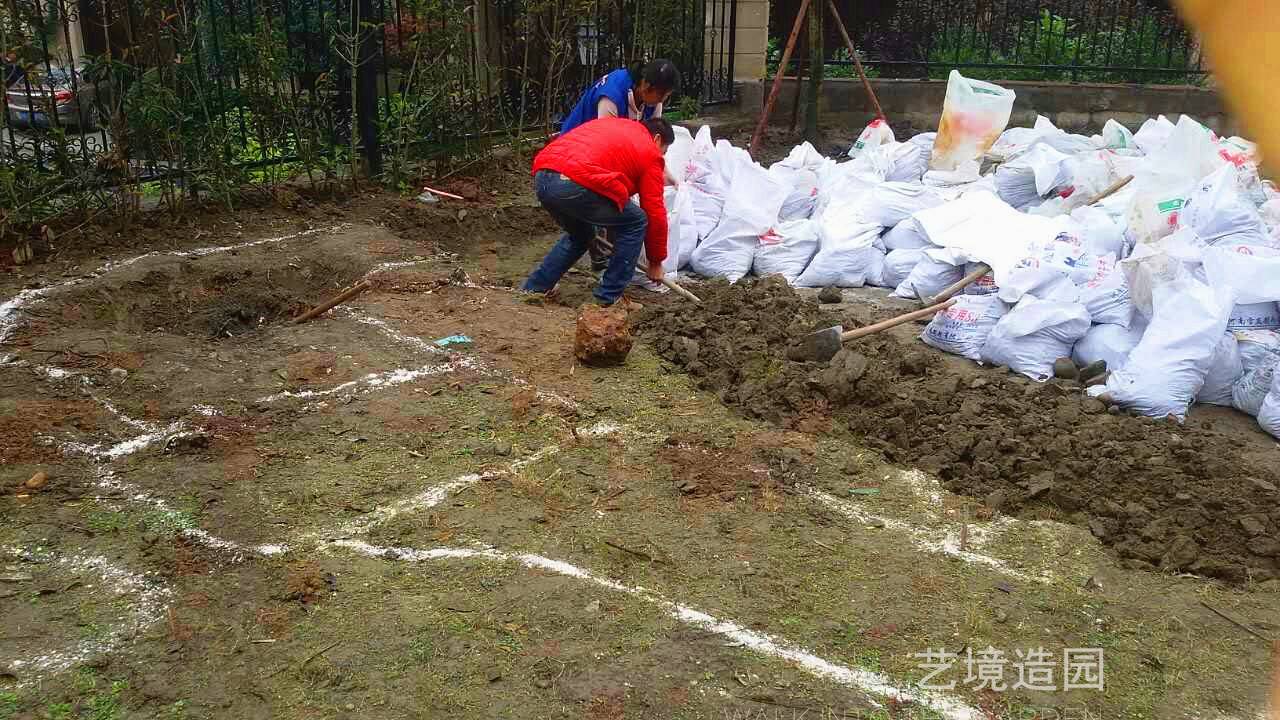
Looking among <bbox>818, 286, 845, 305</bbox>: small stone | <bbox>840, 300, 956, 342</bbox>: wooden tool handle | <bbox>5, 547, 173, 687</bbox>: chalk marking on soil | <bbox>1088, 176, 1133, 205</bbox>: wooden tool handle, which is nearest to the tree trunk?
<bbox>1088, 176, 1133, 205</bbox>: wooden tool handle

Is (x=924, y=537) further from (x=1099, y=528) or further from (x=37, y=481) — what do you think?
(x=37, y=481)

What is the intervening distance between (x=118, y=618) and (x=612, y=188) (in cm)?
342

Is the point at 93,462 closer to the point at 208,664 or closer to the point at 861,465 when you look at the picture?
the point at 208,664

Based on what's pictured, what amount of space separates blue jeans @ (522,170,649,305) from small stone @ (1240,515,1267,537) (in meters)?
3.34

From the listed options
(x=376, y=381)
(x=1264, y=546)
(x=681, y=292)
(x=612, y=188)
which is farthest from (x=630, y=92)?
(x=1264, y=546)

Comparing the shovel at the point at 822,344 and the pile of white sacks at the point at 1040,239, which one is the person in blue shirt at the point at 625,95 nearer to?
the pile of white sacks at the point at 1040,239

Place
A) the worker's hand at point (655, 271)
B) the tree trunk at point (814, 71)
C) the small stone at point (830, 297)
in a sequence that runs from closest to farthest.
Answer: the worker's hand at point (655, 271) → the small stone at point (830, 297) → the tree trunk at point (814, 71)

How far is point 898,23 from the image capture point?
13.3 metres

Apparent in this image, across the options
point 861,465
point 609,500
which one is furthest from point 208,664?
point 861,465

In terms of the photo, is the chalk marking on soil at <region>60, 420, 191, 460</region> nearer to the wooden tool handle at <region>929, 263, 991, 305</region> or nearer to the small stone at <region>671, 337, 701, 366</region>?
the small stone at <region>671, 337, 701, 366</region>

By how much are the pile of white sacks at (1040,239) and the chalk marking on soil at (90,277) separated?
100 inches

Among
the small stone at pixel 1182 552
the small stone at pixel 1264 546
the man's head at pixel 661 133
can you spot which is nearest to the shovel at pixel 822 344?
the man's head at pixel 661 133

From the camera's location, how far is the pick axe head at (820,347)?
17.2 ft

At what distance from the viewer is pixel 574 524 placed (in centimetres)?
371
